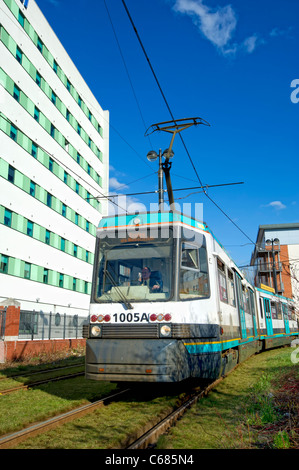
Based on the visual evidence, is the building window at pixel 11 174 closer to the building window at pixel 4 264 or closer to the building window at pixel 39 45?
the building window at pixel 4 264

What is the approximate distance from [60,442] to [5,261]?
→ 22.5 metres

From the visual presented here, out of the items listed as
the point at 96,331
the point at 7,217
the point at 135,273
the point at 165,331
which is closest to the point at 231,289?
the point at 135,273

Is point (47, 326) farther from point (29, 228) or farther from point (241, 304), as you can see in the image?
point (241, 304)

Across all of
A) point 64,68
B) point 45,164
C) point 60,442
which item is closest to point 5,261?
point 45,164

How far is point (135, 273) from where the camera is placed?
7590 millimetres

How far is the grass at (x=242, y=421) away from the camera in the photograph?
5008 mm

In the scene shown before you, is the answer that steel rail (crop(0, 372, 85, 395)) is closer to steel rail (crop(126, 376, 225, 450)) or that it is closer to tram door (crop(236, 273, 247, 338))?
A: steel rail (crop(126, 376, 225, 450))

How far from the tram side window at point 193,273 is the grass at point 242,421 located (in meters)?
2.03

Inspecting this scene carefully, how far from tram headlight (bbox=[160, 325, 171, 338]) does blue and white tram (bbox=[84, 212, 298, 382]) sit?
2cm

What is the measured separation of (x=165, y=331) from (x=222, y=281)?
9.30ft

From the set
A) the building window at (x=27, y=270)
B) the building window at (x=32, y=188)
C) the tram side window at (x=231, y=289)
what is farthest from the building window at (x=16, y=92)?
the tram side window at (x=231, y=289)
